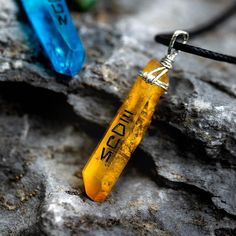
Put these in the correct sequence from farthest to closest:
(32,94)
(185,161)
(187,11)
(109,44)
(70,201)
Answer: (187,11) < (109,44) < (32,94) < (185,161) < (70,201)

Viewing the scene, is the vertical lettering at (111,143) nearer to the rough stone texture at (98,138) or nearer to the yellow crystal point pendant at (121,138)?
the yellow crystal point pendant at (121,138)

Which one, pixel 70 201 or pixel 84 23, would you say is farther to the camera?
pixel 84 23

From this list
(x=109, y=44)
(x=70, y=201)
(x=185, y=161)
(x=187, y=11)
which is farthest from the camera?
(x=187, y=11)

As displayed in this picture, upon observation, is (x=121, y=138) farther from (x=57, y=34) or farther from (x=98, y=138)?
(x=57, y=34)

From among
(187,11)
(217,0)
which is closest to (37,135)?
(187,11)

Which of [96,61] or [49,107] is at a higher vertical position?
[96,61]

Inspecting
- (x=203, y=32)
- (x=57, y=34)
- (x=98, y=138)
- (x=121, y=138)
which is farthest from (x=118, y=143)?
(x=203, y=32)

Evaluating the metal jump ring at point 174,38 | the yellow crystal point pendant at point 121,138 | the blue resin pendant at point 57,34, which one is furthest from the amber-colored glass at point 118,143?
the blue resin pendant at point 57,34

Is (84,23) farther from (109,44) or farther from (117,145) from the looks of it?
(117,145)
